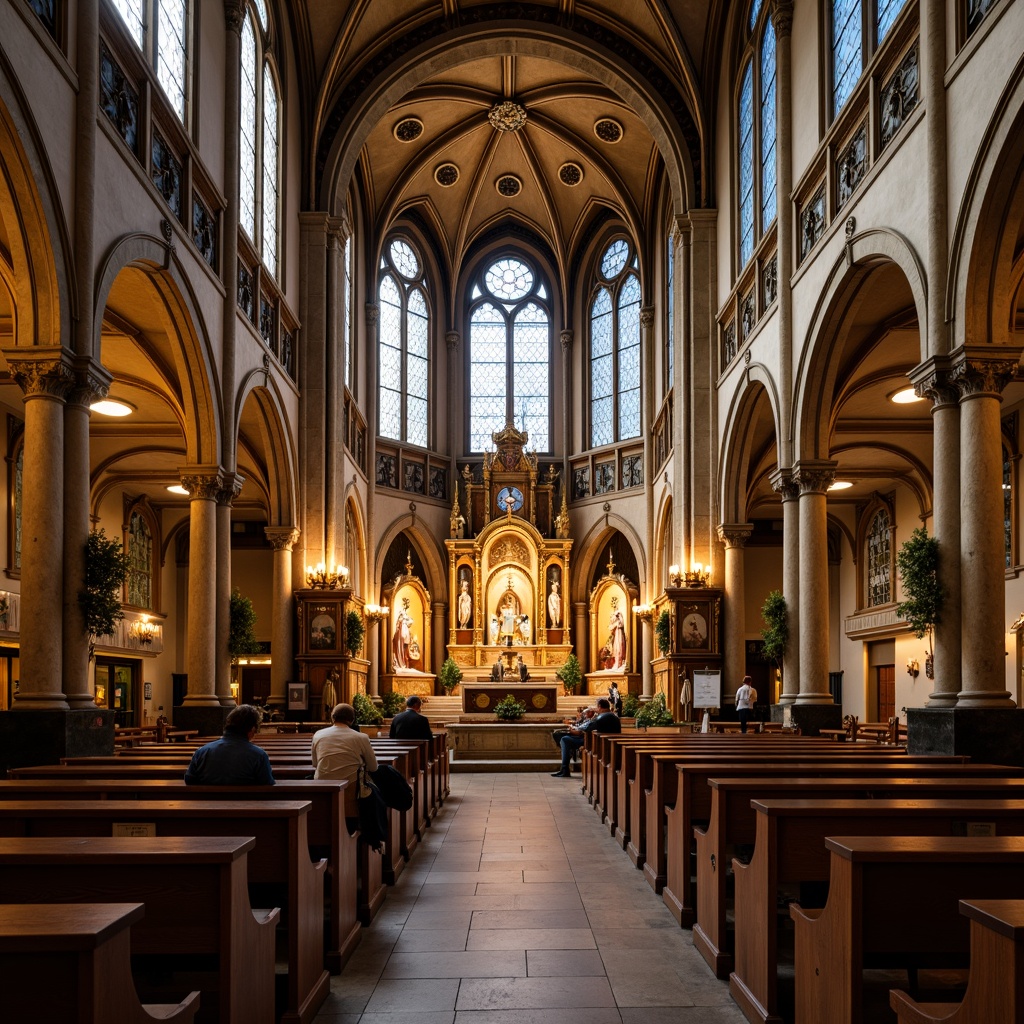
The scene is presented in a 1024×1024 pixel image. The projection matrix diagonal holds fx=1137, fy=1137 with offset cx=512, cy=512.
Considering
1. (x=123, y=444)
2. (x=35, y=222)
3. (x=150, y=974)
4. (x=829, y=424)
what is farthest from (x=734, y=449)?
(x=150, y=974)

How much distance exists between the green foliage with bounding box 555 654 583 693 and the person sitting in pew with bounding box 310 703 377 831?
23.1 meters

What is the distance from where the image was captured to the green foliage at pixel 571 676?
3073 centimetres

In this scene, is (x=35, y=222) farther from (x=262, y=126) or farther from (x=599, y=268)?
(x=599, y=268)

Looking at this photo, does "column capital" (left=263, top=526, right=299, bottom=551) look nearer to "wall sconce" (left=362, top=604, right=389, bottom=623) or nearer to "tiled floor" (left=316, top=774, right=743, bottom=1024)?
"wall sconce" (left=362, top=604, right=389, bottom=623)

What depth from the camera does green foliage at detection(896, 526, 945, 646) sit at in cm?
1067

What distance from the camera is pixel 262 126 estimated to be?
1991 cm

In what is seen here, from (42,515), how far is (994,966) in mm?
9653

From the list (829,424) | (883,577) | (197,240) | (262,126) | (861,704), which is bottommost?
(861,704)

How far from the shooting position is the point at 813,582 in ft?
53.0

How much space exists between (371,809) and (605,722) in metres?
8.82

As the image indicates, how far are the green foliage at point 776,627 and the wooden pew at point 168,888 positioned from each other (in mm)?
13303

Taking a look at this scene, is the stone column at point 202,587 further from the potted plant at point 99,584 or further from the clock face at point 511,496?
the clock face at point 511,496

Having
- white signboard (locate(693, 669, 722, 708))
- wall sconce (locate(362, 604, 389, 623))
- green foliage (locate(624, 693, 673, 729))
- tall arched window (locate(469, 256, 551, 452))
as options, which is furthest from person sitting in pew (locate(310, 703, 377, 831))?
tall arched window (locate(469, 256, 551, 452))

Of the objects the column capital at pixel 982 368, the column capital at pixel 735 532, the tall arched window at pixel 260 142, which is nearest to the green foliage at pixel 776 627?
the column capital at pixel 735 532
